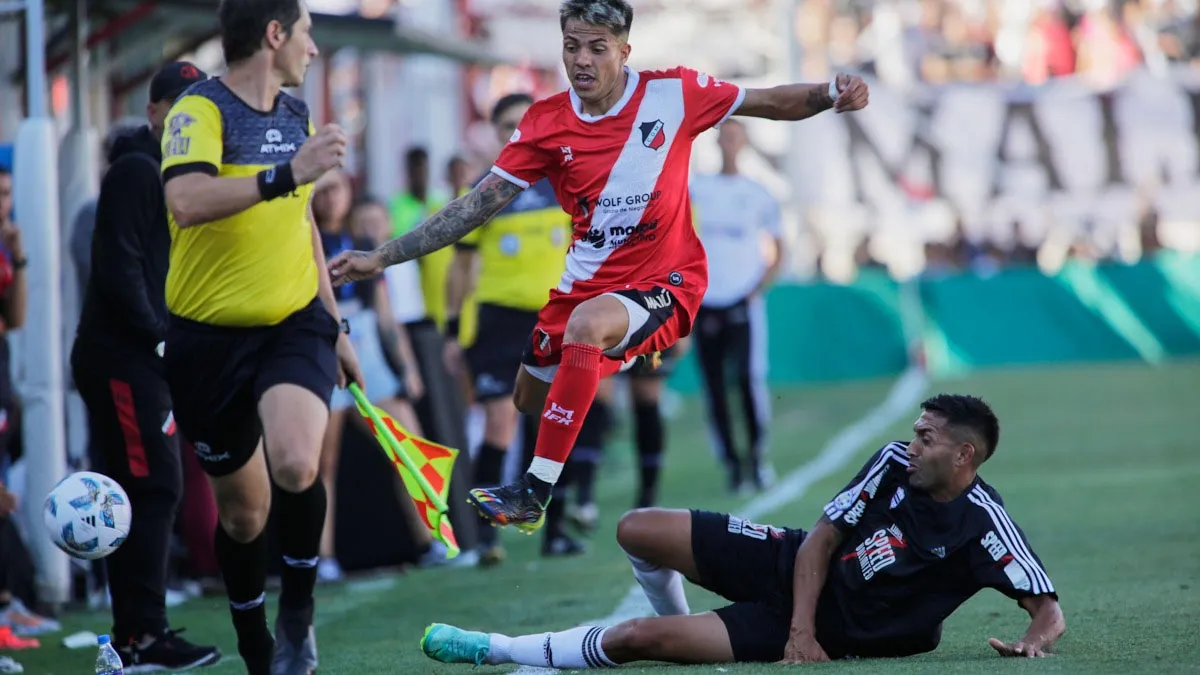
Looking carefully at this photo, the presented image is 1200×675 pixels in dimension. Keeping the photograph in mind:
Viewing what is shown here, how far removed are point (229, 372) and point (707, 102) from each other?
2057 mm

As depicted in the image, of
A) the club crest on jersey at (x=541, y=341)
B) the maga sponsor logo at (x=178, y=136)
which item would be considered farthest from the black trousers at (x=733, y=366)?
the maga sponsor logo at (x=178, y=136)

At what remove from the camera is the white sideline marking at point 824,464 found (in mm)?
7523

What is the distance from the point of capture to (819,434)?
1661cm

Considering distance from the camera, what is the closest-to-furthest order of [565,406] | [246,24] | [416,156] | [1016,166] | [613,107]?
1. [246,24]
2. [565,406]
3. [613,107]
4. [416,156]
5. [1016,166]

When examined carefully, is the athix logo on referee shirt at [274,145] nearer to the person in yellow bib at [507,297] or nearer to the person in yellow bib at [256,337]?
the person in yellow bib at [256,337]

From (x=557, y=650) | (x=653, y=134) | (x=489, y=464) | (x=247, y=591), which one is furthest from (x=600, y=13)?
(x=489, y=464)

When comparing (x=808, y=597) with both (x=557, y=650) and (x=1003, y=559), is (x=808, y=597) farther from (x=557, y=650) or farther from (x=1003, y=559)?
(x=557, y=650)

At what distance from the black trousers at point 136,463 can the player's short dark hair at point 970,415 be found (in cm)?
300

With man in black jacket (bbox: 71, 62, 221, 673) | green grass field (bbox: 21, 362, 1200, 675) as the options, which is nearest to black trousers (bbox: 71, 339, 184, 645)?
man in black jacket (bbox: 71, 62, 221, 673)

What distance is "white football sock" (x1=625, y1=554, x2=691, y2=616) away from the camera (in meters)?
6.08

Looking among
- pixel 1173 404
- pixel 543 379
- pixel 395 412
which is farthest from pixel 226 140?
pixel 1173 404

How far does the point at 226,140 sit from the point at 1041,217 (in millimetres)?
23895

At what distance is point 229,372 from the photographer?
227 inches

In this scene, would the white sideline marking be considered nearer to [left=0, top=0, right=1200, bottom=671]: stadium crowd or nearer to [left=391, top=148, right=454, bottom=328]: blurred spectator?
[left=0, top=0, right=1200, bottom=671]: stadium crowd
